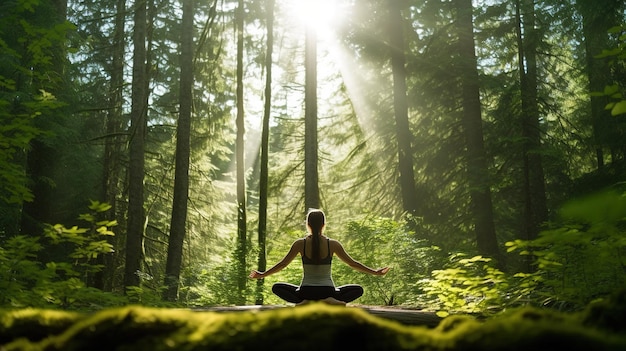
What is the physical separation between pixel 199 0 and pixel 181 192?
10415mm

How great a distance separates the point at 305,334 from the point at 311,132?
13737 mm

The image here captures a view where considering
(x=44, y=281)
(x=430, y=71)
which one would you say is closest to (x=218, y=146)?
(x=430, y=71)

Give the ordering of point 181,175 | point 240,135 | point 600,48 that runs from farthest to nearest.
A: 1. point 240,135
2. point 600,48
3. point 181,175

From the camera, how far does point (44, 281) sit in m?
4.74

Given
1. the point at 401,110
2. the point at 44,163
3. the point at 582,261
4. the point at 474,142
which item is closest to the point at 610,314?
the point at 582,261

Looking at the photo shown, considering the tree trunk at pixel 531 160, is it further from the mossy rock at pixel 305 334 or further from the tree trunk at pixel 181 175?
the mossy rock at pixel 305 334

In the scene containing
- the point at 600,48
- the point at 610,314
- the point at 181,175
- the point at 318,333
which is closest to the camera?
the point at 318,333

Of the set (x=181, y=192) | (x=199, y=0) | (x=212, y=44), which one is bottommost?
(x=181, y=192)

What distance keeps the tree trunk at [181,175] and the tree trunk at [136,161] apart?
2.96 feet

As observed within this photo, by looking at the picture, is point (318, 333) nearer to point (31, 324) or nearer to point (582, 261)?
point (31, 324)

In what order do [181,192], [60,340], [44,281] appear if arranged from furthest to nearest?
[181,192]
[44,281]
[60,340]

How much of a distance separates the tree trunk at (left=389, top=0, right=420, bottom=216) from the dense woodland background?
7 centimetres

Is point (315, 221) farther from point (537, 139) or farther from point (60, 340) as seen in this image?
point (537, 139)

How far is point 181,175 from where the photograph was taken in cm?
1459
